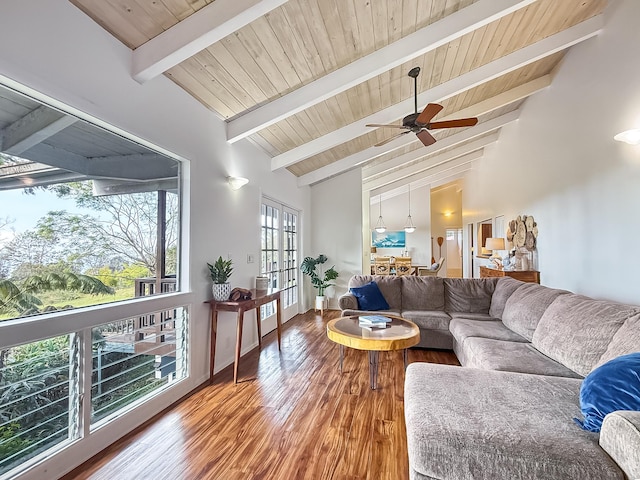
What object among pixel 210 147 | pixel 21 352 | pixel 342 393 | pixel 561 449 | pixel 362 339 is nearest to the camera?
pixel 561 449

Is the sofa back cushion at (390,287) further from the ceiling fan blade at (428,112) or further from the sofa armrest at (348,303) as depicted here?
the ceiling fan blade at (428,112)

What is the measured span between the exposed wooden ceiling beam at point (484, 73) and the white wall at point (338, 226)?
2177mm

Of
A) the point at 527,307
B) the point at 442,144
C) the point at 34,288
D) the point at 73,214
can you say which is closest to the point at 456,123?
the point at 527,307

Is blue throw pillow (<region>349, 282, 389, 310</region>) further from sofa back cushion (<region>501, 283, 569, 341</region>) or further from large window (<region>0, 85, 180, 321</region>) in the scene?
large window (<region>0, 85, 180, 321</region>)

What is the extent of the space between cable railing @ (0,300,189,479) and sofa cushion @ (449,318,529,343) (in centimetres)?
277

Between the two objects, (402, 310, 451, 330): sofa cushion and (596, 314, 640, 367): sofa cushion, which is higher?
(596, 314, 640, 367): sofa cushion

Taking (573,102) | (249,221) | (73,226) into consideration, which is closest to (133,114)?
(73,226)

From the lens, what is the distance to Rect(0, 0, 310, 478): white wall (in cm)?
156

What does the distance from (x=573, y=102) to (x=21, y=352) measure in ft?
20.3

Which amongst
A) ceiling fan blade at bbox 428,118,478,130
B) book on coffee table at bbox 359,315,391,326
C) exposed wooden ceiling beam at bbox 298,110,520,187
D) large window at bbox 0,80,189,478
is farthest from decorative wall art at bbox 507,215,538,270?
large window at bbox 0,80,189,478

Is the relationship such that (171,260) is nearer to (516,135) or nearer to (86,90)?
(86,90)

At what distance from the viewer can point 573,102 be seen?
4.24 meters

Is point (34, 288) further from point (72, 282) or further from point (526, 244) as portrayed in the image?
point (526, 244)

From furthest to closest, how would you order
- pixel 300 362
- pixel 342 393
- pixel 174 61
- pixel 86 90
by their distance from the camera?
pixel 300 362 → pixel 342 393 → pixel 174 61 → pixel 86 90
